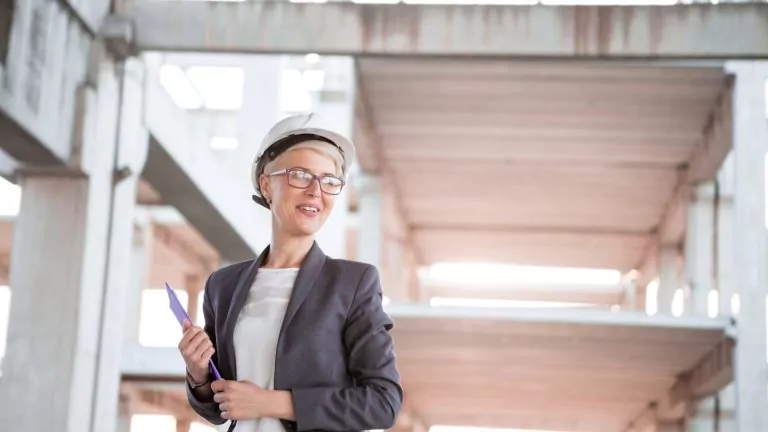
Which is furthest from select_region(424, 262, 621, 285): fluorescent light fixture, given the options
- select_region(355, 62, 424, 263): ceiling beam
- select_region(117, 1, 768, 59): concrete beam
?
select_region(117, 1, 768, 59): concrete beam

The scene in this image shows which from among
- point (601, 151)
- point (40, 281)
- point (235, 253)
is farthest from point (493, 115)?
point (40, 281)

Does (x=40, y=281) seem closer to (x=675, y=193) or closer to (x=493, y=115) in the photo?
(x=493, y=115)

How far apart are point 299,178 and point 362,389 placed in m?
0.56

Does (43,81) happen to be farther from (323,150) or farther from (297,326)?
(297,326)

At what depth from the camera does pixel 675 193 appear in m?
25.8

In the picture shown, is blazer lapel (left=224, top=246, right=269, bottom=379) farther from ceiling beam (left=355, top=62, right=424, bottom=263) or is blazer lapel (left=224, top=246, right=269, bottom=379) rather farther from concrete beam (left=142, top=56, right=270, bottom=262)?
ceiling beam (left=355, top=62, right=424, bottom=263)

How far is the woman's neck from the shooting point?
333 centimetres

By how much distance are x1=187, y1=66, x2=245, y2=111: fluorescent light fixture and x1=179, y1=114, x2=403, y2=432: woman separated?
2443cm

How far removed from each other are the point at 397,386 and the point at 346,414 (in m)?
0.17

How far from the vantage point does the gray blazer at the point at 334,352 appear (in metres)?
3.05

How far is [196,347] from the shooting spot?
3139mm

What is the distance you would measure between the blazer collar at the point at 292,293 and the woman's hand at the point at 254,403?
0.42 feet

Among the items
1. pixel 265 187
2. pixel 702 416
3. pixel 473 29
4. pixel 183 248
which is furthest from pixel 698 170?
pixel 265 187

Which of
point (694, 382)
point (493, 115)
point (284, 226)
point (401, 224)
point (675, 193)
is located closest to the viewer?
point (284, 226)
